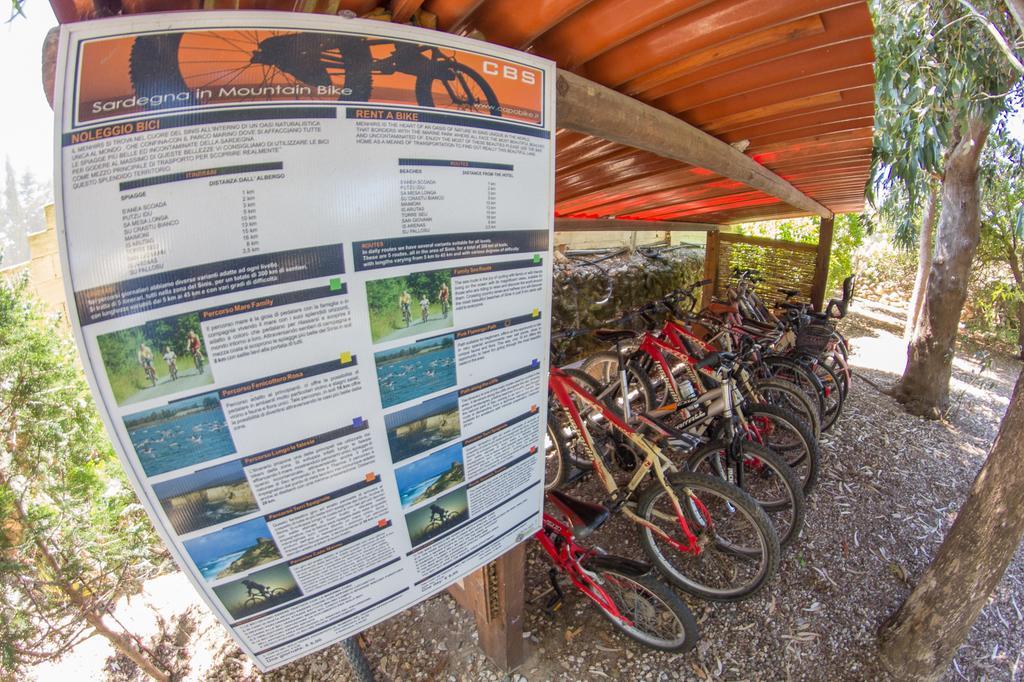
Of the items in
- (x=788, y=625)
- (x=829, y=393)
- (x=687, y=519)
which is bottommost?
(x=788, y=625)

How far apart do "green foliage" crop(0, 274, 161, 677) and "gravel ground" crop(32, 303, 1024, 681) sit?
85cm

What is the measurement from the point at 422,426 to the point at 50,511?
11.8 ft

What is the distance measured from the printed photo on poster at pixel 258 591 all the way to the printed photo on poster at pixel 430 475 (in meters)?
0.36

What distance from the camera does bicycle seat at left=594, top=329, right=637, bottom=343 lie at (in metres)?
3.35

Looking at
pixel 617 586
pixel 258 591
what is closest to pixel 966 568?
pixel 617 586

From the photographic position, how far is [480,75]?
1.15 m

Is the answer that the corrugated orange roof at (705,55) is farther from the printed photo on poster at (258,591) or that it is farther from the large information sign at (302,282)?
the printed photo on poster at (258,591)

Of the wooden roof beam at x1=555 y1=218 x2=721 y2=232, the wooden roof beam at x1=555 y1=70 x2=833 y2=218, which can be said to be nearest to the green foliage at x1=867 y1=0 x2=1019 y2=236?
the wooden roof beam at x1=555 y1=70 x2=833 y2=218

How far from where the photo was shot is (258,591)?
118 cm

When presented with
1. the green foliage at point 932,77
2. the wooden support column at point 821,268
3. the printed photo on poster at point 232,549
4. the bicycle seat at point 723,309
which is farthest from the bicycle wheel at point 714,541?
the wooden support column at point 821,268

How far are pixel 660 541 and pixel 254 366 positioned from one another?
274 centimetres

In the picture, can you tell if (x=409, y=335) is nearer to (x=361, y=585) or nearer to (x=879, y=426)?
(x=361, y=585)

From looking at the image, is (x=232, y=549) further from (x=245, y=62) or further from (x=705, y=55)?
(x=705, y=55)

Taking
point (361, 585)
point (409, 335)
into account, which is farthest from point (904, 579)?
point (409, 335)
